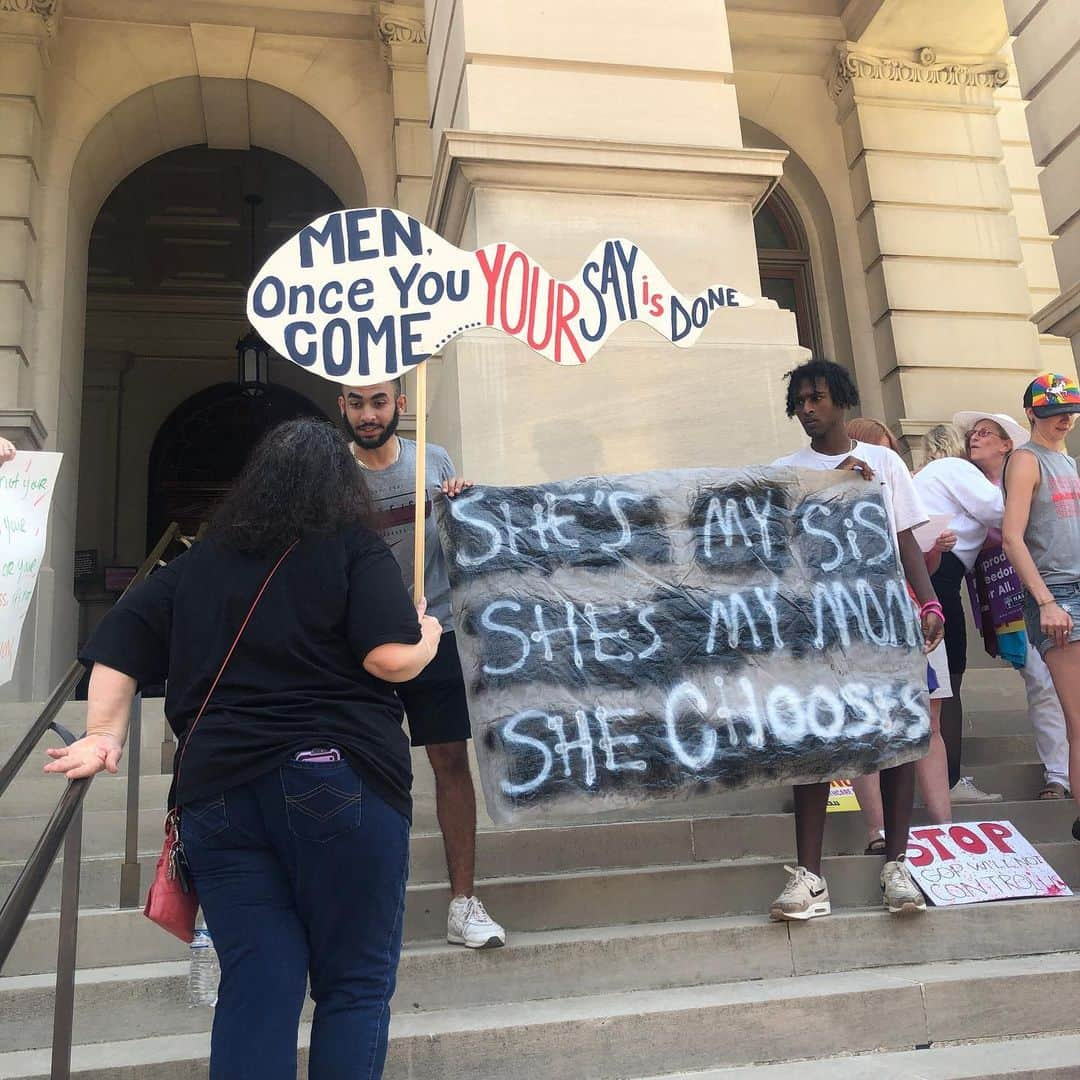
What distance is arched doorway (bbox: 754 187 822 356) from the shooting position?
11.3m

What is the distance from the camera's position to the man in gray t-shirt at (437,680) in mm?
3680

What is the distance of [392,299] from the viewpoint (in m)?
3.74

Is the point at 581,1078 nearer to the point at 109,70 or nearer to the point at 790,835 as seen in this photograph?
the point at 790,835

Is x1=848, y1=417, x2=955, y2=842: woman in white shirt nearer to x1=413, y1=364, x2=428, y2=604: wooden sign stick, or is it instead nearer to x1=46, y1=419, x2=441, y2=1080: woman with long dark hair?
x1=413, y1=364, x2=428, y2=604: wooden sign stick

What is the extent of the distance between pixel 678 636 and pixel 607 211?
312cm

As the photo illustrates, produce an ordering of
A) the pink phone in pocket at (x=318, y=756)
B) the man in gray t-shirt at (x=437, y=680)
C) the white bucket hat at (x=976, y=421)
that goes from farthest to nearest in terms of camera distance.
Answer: the white bucket hat at (x=976, y=421), the man in gray t-shirt at (x=437, y=680), the pink phone in pocket at (x=318, y=756)

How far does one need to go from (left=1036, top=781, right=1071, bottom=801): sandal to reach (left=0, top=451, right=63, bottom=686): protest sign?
175 inches

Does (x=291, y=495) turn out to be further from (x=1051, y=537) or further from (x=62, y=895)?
(x=1051, y=537)

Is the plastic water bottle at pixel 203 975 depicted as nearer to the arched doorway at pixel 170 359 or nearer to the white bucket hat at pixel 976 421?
the white bucket hat at pixel 976 421

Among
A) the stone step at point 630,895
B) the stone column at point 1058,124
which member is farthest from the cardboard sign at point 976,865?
the stone column at point 1058,124

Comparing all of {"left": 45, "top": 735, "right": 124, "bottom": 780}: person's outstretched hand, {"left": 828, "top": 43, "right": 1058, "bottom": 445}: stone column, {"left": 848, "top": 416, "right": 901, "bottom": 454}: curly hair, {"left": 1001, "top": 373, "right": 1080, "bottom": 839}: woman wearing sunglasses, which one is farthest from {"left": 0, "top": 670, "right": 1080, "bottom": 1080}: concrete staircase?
{"left": 828, "top": 43, "right": 1058, "bottom": 445}: stone column

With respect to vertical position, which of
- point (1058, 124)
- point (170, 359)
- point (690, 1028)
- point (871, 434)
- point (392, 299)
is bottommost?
point (690, 1028)

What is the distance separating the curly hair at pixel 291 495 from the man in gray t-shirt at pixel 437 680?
1032 mm

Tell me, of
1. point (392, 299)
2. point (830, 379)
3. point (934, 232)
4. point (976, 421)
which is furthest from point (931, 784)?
point (934, 232)
